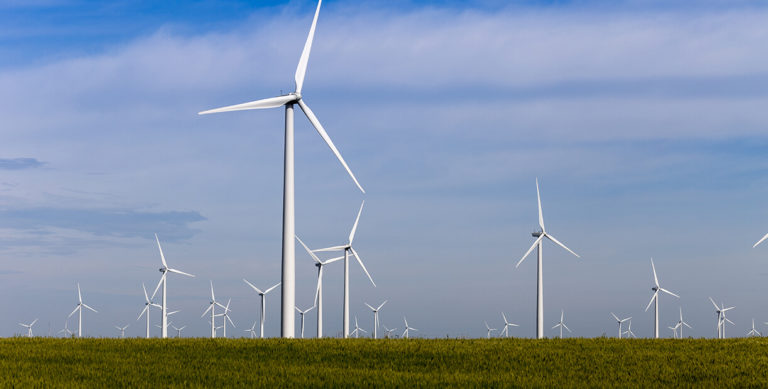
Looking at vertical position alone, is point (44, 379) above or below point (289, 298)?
below

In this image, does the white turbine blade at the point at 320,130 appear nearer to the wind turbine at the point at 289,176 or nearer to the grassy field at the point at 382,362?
the wind turbine at the point at 289,176

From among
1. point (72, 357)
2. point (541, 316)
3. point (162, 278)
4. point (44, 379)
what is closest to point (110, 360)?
point (72, 357)

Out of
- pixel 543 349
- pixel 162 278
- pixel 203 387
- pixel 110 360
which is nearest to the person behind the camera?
pixel 203 387

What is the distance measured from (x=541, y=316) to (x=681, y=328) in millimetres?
82840

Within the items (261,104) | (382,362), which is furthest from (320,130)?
(382,362)

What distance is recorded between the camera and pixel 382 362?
3161cm

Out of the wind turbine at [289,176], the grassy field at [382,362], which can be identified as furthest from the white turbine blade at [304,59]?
the grassy field at [382,362]

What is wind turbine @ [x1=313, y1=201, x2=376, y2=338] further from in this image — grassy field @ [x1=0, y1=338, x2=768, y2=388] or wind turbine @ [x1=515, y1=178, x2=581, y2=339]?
grassy field @ [x1=0, y1=338, x2=768, y2=388]

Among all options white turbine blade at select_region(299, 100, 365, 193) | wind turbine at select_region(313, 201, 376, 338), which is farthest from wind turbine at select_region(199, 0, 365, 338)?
wind turbine at select_region(313, 201, 376, 338)

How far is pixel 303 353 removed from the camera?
33312mm

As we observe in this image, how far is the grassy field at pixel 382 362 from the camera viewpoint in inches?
1075

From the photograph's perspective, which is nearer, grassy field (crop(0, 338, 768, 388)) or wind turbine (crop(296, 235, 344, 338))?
grassy field (crop(0, 338, 768, 388))

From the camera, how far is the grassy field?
89.6 ft

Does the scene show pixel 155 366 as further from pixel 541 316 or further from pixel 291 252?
pixel 541 316
